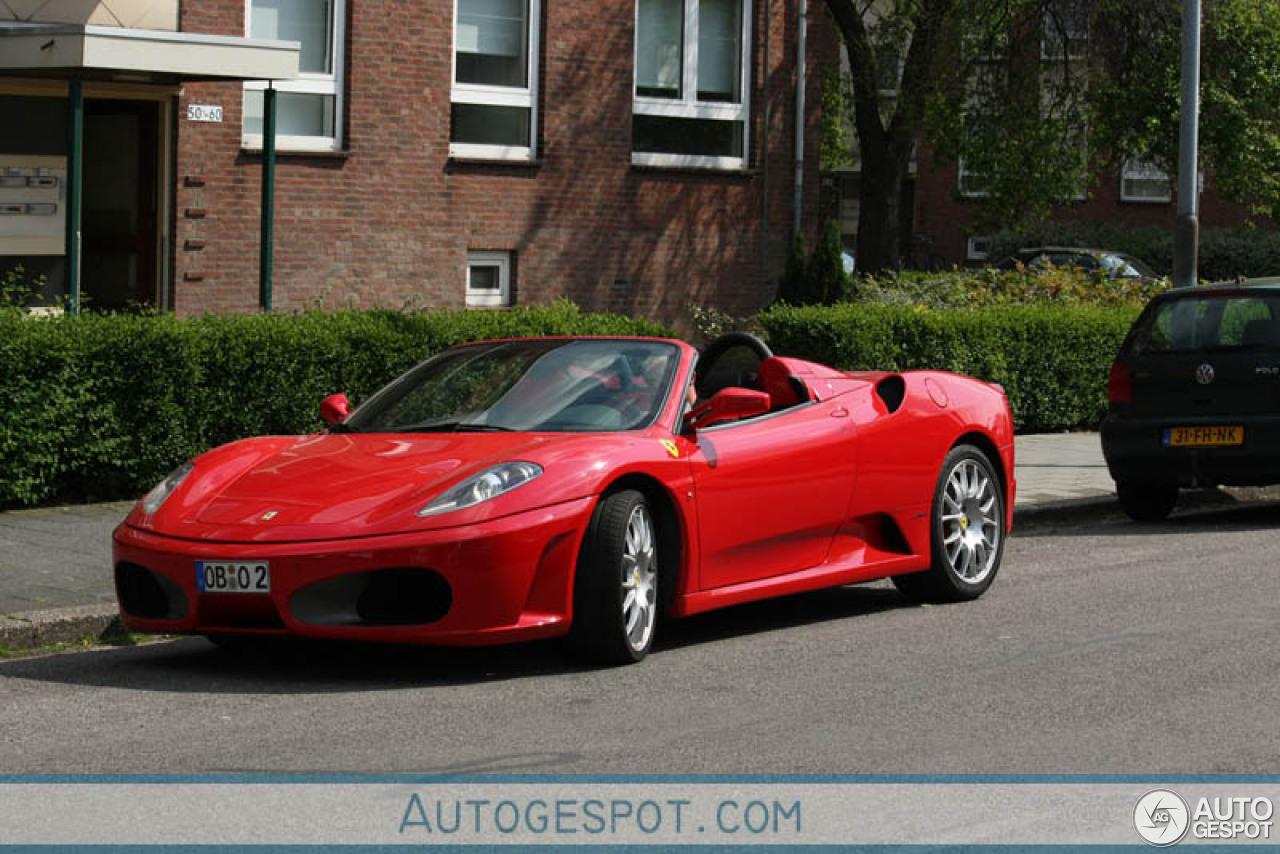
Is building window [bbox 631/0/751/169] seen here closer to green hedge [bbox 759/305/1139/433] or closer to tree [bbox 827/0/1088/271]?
tree [bbox 827/0/1088/271]

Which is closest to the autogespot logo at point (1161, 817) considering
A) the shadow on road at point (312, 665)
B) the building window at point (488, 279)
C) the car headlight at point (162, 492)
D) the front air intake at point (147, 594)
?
the shadow on road at point (312, 665)

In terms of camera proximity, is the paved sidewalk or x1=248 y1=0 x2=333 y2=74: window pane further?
x1=248 y1=0 x2=333 y2=74: window pane

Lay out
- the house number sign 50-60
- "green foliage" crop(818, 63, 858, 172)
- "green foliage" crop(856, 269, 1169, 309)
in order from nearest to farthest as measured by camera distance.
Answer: the house number sign 50-60 → "green foliage" crop(856, 269, 1169, 309) → "green foliage" crop(818, 63, 858, 172)

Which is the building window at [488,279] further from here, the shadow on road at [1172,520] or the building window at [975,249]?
the building window at [975,249]

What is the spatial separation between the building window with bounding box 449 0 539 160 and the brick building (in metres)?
0.03

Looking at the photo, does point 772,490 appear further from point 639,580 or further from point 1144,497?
point 1144,497

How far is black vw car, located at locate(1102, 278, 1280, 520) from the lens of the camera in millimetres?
13156

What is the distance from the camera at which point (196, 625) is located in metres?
7.57

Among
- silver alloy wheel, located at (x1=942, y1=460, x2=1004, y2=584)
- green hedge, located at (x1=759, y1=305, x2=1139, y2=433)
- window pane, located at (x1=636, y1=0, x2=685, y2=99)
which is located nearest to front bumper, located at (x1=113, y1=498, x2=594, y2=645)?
silver alloy wheel, located at (x1=942, y1=460, x2=1004, y2=584)

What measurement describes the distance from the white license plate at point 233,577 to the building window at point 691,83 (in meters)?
15.7

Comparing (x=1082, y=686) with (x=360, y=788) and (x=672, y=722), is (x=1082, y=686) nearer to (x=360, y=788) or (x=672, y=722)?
(x=672, y=722)

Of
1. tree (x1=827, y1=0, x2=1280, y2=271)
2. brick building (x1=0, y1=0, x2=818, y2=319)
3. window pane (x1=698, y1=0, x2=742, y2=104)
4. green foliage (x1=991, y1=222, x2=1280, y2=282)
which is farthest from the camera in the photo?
green foliage (x1=991, y1=222, x2=1280, y2=282)

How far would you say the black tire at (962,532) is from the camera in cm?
954

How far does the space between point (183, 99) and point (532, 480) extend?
12.3 meters
